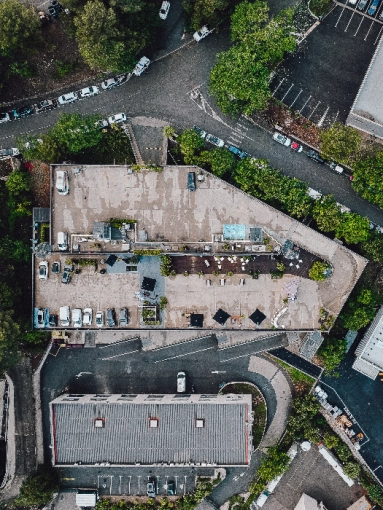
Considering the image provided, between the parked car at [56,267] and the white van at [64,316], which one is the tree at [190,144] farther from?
the white van at [64,316]

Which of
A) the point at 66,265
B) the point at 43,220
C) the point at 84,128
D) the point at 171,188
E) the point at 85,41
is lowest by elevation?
the point at 66,265

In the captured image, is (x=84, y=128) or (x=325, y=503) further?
(x=325, y=503)

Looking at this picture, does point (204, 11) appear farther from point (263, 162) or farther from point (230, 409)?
point (230, 409)

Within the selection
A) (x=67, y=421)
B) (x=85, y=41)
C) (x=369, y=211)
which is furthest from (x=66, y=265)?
(x=369, y=211)

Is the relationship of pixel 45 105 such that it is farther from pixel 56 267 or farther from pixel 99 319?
pixel 99 319

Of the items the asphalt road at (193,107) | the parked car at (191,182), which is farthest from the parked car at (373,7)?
the parked car at (191,182)

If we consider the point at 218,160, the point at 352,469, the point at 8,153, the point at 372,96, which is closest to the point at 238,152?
the point at 218,160
